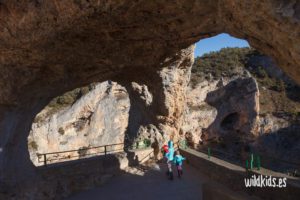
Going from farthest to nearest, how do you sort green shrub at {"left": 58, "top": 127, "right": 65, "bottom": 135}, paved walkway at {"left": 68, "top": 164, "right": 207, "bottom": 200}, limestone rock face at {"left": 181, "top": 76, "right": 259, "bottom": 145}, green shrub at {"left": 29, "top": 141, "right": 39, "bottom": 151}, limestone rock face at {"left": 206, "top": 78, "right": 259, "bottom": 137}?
limestone rock face at {"left": 206, "top": 78, "right": 259, "bottom": 137} → limestone rock face at {"left": 181, "top": 76, "right": 259, "bottom": 145} → green shrub at {"left": 58, "top": 127, "right": 65, "bottom": 135} → green shrub at {"left": 29, "top": 141, "right": 39, "bottom": 151} → paved walkway at {"left": 68, "top": 164, "right": 207, "bottom": 200}

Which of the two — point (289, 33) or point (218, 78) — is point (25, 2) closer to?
point (289, 33)

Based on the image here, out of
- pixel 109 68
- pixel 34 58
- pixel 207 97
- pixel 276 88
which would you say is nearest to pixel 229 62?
pixel 276 88

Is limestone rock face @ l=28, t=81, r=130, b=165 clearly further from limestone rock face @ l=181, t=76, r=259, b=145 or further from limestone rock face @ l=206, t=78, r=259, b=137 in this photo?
limestone rock face @ l=206, t=78, r=259, b=137

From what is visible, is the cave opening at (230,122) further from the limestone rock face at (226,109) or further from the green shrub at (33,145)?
the green shrub at (33,145)

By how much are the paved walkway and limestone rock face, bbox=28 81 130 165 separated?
14052 millimetres

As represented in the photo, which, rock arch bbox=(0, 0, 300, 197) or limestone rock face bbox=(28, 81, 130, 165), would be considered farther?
limestone rock face bbox=(28, 81, 130, 165)

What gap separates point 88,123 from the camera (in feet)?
95.2

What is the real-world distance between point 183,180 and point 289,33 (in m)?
8.19

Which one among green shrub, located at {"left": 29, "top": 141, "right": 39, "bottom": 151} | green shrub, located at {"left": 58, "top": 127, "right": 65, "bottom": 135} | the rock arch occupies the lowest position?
green shrub, located at {"left": 29, "top": 141, "right": 39, "bottom": 151}

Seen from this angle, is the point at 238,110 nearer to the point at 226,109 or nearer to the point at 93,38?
the point at 226,109

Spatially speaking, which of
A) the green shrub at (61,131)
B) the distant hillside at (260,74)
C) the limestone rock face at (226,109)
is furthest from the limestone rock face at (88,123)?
the distant hillside at (260,74)

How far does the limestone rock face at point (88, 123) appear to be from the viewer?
2600 centimetres

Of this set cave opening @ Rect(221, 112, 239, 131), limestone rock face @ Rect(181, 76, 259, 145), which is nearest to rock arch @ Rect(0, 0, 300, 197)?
limestone rock face @ Rect(181, 76, 259, 145)

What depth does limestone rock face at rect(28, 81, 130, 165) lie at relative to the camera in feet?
85.3
